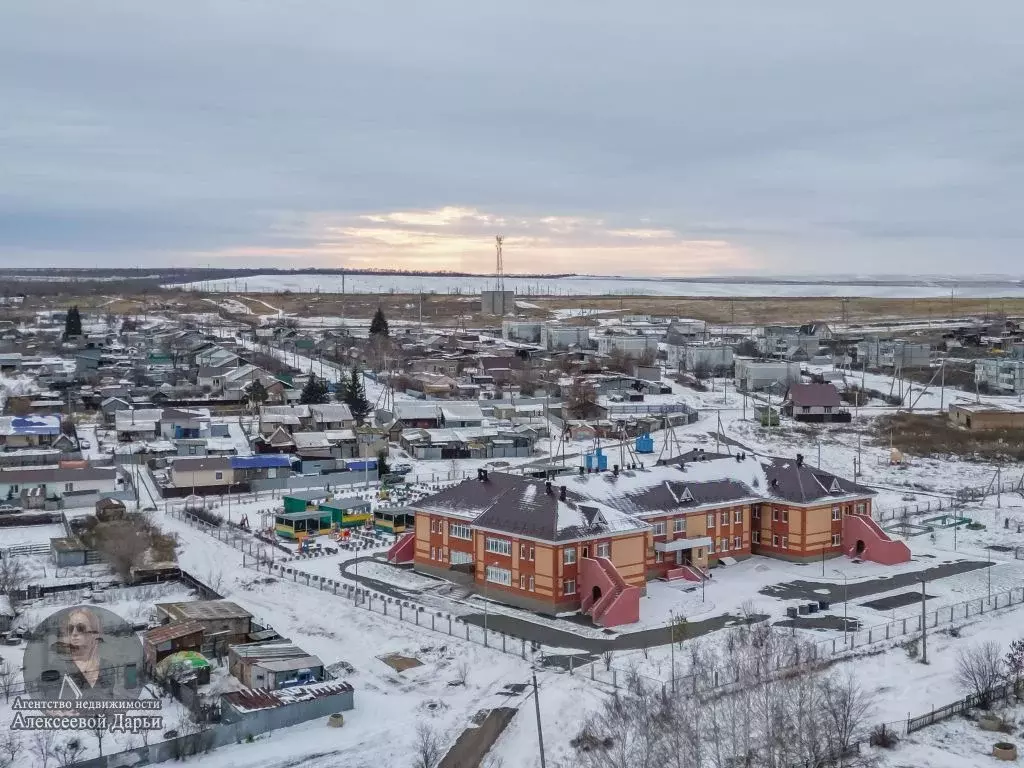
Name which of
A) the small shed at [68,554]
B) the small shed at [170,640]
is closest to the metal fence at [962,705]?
the small shed at [170,640]

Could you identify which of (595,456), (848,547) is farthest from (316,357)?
(848,547)

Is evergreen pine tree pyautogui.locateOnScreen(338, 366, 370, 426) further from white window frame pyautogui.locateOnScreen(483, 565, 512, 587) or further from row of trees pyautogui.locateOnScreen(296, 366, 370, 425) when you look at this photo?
white window frame pyautogui.locateOnScreen(483, 565, 512, 587)

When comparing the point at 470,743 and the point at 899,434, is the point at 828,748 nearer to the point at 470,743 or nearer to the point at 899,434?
the point at 470,743

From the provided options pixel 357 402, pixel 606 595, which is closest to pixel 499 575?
pixel 606 595

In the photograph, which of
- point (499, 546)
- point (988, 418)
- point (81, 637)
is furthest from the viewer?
point (988, 418)

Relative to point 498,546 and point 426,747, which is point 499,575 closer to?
point 498,546

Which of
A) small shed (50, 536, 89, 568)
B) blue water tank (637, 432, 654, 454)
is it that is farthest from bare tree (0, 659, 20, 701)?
blue water tank (637, 432, 654, 454)

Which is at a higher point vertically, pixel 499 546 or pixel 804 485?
pixel 804 485
